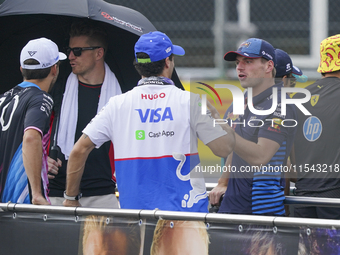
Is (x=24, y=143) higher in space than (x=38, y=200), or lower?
higher

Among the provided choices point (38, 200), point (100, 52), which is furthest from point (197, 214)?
point (100, 52)

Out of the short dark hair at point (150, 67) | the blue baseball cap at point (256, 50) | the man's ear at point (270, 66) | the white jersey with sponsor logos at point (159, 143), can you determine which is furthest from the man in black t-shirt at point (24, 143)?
the man's ear at point (270, 66)

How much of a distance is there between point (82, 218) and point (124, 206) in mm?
277

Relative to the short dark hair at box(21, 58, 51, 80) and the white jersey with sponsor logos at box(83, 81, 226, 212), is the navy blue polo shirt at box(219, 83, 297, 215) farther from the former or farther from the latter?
the short dark hair at box(21, 58, 51, 80)

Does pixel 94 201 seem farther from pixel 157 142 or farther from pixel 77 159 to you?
pixel 157 142

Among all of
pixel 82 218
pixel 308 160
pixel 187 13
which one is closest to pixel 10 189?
pixel 82 218

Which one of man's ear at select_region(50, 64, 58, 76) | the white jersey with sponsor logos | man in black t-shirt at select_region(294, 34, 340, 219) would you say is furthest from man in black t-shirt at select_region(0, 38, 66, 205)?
man in black t-shirt at select_region(294, 34, 340, 219)

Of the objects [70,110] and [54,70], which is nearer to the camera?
[54,70]

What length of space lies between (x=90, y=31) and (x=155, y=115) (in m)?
1.36

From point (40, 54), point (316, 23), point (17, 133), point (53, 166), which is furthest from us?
point (316, 23)

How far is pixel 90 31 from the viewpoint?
3.77 metres

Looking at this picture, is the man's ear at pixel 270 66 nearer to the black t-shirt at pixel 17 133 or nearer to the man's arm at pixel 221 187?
the man's arm at pixel 221 187

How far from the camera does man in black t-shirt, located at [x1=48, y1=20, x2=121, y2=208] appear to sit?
3539 mm

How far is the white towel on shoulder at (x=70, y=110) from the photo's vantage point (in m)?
3.52
